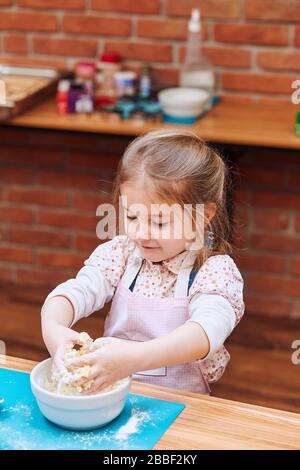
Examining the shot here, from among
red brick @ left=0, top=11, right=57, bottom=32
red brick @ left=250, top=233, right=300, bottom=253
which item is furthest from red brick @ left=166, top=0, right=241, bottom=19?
red brick @ left=250, top=233, right=300, bottom=253

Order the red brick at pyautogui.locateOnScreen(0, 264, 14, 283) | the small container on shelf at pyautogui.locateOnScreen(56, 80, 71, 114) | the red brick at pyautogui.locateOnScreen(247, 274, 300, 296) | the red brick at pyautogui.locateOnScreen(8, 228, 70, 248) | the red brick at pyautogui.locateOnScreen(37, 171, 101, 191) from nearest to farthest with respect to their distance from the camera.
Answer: the small container on shelf at pyautogui.locateOnScreen(56, 80, 71, 114), the red brick at pyautogui.locateOnScreen(247, 274, 300, 296), the red brick at pyautogui.locateOnScreen(37, 171, 101, 191), the red brick at pyautogui.locateOnScreen(8, 228, 70, 248), the red brick at pyautogui.locateOnScreen(0, 264, 14, 283)

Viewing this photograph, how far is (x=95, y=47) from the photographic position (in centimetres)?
310

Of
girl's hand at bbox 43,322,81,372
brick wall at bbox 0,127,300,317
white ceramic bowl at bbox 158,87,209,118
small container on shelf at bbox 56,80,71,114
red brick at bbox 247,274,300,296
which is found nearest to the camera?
girl's hand at bbox 43,322,81,372

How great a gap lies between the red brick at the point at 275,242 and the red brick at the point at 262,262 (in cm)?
3

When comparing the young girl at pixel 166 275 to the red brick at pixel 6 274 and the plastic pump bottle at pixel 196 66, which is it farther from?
the red brick at pixel 6 274

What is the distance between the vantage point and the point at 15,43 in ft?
10.5

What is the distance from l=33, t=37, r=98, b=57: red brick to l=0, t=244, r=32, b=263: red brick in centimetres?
84

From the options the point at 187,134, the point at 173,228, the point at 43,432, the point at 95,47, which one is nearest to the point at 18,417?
the point at 43,432

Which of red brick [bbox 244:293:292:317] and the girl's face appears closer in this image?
the girl's face

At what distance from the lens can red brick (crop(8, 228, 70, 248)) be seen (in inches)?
133

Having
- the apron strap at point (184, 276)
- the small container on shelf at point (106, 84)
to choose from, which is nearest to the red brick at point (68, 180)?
the small container on shelf at point (106, 84)

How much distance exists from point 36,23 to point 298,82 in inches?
41.1

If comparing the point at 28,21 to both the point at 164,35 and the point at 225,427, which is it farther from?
the point at 225,427

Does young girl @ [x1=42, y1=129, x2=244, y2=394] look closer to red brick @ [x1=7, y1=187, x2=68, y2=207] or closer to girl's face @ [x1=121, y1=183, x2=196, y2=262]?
girl's face @ [x1=121, y1=183, x2=196, y2=262]
